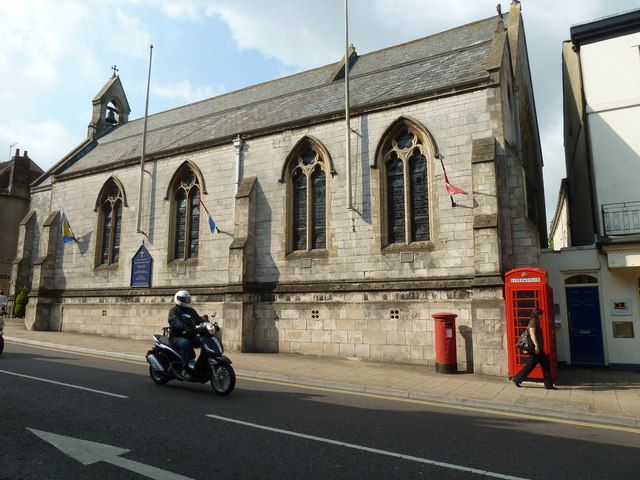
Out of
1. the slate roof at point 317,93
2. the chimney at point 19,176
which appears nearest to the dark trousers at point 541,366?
the slate roof at point 317,93

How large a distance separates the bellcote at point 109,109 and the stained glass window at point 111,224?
8952 millimetres

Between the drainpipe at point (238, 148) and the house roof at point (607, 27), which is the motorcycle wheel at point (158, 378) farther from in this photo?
the house roof at point (607, 27)

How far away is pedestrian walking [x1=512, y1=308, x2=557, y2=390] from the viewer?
9188 mm

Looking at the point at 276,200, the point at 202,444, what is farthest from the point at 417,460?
the point at 276,200

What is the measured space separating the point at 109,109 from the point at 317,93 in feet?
57.1

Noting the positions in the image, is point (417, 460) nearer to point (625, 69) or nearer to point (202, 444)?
point (202, 444)

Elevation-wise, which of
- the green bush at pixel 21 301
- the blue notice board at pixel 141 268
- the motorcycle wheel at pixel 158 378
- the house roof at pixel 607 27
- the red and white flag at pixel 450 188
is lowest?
the motorcycle wheel at pixel 158 378

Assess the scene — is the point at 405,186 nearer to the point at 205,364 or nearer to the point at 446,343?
the point at 446,343

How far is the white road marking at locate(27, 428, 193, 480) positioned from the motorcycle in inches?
112

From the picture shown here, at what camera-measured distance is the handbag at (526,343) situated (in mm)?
9250

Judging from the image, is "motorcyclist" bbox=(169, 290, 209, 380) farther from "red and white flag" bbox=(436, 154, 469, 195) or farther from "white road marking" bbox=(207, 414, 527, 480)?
"red and white flag" bbox=(436, 154, 469, 195)

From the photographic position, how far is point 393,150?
45.1 feet

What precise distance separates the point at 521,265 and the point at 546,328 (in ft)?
8.13

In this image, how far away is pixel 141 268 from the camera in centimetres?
1781
